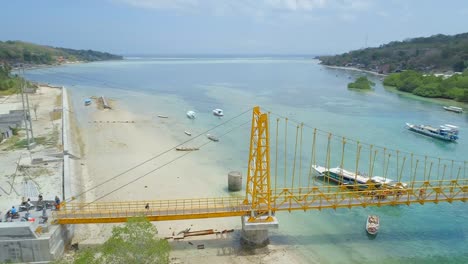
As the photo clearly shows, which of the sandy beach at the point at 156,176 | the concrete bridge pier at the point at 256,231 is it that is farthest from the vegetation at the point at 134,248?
the concrete bridge pier at the point at 256,231

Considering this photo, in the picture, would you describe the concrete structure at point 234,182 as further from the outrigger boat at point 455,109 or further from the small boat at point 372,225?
the outrigger boat at point 455,109

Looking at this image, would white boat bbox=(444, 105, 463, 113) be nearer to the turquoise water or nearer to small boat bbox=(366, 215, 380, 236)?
the turquoise water

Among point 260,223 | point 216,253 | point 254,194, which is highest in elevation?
point 254,194

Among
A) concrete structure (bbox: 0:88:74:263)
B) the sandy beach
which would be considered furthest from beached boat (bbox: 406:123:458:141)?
concrete structure (bbox: 0:88:74:263)

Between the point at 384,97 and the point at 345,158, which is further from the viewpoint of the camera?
the point at 384,97

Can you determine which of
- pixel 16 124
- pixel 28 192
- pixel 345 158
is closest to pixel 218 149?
pixel 345 158

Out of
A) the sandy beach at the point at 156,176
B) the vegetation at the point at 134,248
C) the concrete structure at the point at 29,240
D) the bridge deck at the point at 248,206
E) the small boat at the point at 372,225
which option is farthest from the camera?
the small boat at the point at 372,225

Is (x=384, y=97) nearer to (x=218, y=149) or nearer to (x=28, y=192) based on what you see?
(x=218, y=149)

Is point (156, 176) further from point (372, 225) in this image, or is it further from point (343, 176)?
point (372, 225)
